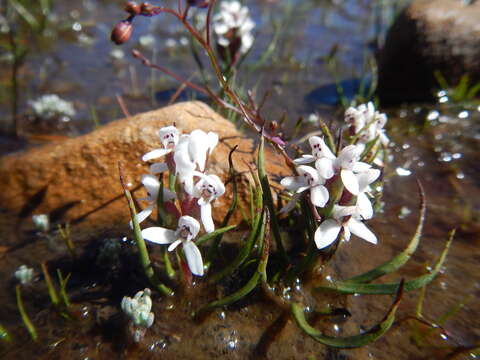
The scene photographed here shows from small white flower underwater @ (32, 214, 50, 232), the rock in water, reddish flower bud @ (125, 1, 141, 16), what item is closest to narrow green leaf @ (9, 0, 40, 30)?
small white flower underwater @ (32, 214, 50, 232)

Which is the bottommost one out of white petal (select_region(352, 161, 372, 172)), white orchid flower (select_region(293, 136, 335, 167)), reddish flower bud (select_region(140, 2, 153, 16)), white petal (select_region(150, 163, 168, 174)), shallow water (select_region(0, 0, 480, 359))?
shallow water (select_region(0, 0, 480, 359))

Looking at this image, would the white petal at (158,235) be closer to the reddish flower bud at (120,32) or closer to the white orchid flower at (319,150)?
the white orchid flower at (319,150)

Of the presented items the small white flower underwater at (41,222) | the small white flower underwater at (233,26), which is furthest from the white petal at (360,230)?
the small white flower underwater at (233,26)

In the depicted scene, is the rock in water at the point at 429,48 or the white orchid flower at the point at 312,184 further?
the rock in water at the point at 429,48

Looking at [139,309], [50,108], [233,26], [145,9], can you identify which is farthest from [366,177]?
[50,108]

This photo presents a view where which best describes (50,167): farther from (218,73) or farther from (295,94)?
(295,94)

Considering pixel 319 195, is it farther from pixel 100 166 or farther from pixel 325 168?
pixel 100 166

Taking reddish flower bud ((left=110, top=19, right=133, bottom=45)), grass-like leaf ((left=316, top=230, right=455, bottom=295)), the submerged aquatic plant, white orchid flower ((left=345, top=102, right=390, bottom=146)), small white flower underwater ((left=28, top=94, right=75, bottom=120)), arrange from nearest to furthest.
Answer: the submerged aquatic plant < grass-like leaf ((left=316, top=230, right=455, bottom=295)) < reddish flower bud ((left=110, top=19, right=133, bottom=45)) < white orchid flower ((left=345, top=102, right=390, bottom=146)) < small white flower underwater ((left=28, top=94, right=75, bottom=120))

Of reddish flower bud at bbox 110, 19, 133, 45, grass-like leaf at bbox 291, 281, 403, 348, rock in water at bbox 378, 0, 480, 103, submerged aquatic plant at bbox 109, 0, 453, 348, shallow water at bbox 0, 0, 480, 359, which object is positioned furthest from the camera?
rock in water at bbox 378, 0, 480, 103

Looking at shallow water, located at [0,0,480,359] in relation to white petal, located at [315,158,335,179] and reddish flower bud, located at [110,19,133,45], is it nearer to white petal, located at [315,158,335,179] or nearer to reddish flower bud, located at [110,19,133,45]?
white petal, located at [315,158,335,179]
